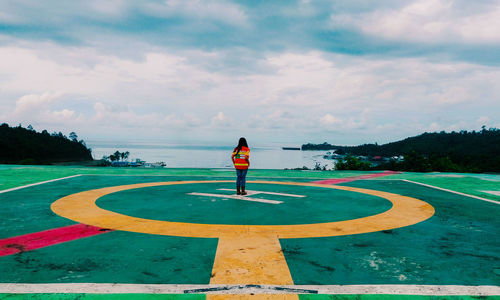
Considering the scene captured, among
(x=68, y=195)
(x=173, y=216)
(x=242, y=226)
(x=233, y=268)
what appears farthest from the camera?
(x=68, y=195)

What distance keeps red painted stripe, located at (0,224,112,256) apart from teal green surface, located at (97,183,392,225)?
1335 millimetres

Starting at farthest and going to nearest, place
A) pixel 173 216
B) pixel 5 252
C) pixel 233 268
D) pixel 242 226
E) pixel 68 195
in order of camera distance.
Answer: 1. pixel 68 195
2. pixel 173 216
3. pixel 242 226
4. pixel 5 252
5. pixel 233 268

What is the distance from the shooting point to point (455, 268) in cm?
423

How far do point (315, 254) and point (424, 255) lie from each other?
1.62 metres

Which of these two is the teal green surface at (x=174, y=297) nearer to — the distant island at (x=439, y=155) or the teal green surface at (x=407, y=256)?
the teal green surface at (x=407, y=256)

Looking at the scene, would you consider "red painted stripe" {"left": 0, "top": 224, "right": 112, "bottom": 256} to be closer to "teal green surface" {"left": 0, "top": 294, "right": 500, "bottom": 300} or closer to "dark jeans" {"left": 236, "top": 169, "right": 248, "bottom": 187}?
"teal green surface" {"left": 0, "top": 294, "right": 500, "bottom": 300}

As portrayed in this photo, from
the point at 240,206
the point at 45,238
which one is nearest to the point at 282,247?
the point at 240,206

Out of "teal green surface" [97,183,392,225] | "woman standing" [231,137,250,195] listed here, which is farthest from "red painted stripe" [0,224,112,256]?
"woman standing" [231,137,250,195]

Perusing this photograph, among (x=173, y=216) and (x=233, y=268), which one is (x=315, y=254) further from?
(x=173, y=216)

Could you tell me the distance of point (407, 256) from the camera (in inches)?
184

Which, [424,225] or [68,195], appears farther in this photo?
[68,195]

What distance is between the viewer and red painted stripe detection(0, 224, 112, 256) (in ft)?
15.9

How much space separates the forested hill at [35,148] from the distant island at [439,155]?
81458 millimetres

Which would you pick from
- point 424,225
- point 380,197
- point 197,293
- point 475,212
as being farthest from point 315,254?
point 380,197
